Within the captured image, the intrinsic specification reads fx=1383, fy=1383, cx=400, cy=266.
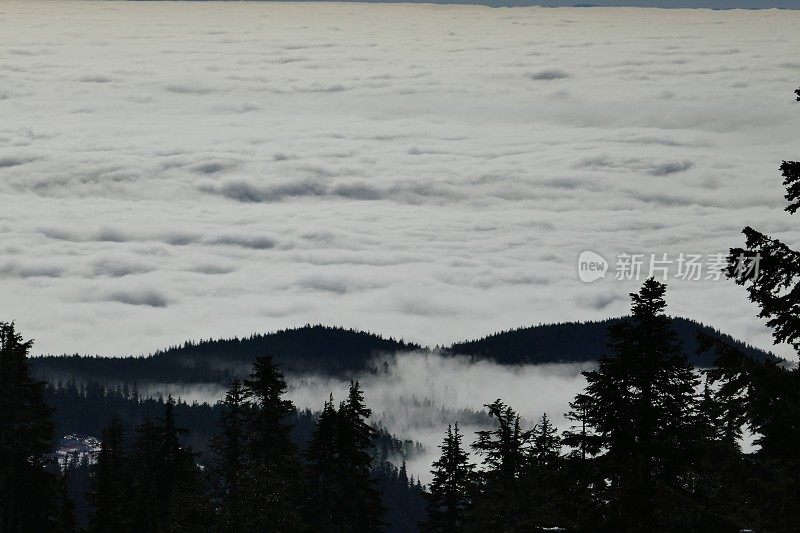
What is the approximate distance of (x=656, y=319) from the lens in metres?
36.8

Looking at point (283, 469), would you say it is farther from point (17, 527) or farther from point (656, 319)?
point (656, 319)

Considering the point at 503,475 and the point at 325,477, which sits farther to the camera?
the point at 325,477

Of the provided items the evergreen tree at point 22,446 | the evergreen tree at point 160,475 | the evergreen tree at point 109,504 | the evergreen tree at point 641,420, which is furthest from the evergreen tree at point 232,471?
the evergreen tree at point 641,420

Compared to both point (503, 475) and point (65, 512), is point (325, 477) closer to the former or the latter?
point (503, 475)

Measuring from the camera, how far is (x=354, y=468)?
68438 millimetres

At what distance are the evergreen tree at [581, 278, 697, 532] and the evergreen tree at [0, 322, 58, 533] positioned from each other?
3220cm

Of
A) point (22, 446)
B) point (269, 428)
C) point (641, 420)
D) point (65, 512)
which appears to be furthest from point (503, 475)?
point (641, 420)

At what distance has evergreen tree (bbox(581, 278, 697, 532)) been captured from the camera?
118 feet

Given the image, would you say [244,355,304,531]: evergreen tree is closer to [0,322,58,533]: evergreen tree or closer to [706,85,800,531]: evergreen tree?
[0,322,58,533]: evergreen tree

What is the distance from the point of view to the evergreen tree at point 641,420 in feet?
118

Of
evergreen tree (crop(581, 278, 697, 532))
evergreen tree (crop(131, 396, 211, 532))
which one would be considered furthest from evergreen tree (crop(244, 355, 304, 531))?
evergreen tree (crop(581, 278, 697, 532))

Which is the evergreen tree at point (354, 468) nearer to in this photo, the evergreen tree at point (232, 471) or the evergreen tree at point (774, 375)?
the evergreen tree at point (232, 471)

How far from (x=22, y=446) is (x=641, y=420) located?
34.1 m

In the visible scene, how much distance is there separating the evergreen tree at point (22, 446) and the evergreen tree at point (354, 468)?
13.8 m
